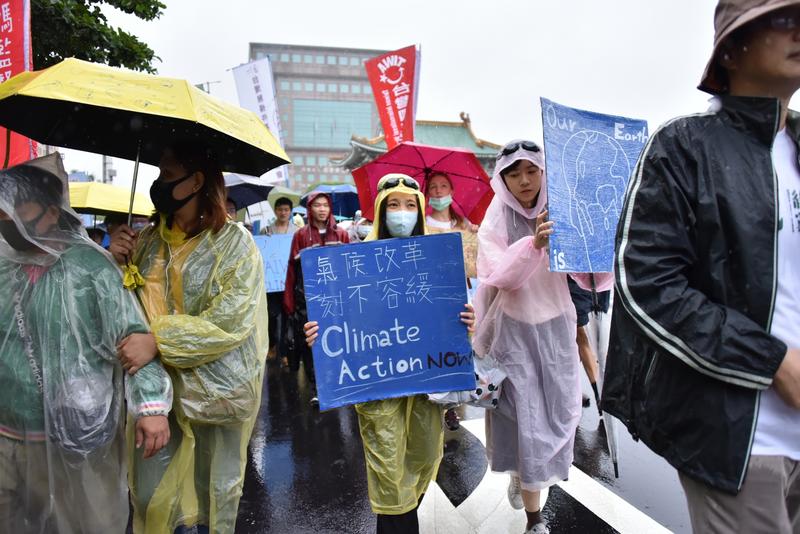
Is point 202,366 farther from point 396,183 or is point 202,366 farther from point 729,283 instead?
point 729,283

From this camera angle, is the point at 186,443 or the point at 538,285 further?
the point at 538,285

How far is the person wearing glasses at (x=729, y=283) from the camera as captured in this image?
118 cm

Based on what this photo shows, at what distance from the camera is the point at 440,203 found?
4.08 metres

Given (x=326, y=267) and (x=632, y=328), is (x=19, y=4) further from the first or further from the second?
(x=632, y=328)

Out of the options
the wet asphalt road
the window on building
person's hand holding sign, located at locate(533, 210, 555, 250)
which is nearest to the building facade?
the window on building

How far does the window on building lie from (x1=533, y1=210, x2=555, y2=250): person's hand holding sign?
201 feet

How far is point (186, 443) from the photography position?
2.13 m

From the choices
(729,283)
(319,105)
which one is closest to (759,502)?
(729,283)

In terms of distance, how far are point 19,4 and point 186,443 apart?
3.36 meters

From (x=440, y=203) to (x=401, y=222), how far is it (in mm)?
1565

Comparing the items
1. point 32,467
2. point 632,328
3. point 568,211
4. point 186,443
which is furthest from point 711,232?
point 32,467

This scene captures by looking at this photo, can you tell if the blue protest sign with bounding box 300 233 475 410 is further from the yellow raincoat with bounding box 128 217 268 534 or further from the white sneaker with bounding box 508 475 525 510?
the white sneaker with bounding box 508 475 525 510

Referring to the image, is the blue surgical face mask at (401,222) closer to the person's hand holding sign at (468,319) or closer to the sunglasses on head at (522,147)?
the person's hand holding sign at (468,319)

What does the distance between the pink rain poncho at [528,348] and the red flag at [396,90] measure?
7313 mm
